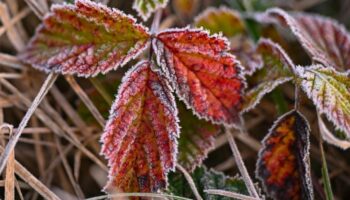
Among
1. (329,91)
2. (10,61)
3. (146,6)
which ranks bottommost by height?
(329,91)

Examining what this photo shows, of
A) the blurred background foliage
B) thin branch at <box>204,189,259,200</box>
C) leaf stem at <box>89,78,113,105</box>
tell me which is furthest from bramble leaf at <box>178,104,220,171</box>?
leaf stem at <box>89,78,113,105</box>

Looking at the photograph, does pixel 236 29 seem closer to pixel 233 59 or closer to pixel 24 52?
pixel 233 59

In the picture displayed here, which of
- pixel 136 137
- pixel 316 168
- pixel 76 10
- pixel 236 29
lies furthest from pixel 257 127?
pixel 76 10

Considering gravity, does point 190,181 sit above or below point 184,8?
below

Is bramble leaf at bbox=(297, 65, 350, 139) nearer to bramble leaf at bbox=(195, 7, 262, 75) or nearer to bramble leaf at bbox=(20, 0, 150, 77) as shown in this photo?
bramble leaf at bbox=(195, 7, 262, 75)

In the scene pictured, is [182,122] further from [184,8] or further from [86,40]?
[184,8]

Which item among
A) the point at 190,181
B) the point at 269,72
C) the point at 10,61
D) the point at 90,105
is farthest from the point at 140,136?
the point at 10,61

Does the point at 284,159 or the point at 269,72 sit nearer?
the point at 284,159

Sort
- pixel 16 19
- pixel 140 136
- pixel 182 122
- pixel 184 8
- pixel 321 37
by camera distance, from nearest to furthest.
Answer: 1. pixel 140 136
2. pixel 182 122
3. pixel 321 37
4. pixel 16 19
5. pixel 184 8
